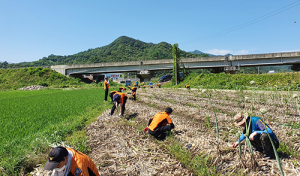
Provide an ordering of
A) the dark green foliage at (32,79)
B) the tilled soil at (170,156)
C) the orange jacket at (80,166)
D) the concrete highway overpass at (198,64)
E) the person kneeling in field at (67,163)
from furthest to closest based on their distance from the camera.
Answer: the dark green foliage at (32,79) → the concrete highway overpass at (198,64) → the tilled soil at (170,156) → the orange jacket at (80,166) → the person kneeling in field at (67,163)

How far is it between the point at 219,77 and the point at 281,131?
22.3 meters

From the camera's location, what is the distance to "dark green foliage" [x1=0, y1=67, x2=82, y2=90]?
141ft

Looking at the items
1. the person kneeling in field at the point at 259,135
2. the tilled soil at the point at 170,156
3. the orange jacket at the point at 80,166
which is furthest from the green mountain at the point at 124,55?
the orange jacket at the point at 80,166

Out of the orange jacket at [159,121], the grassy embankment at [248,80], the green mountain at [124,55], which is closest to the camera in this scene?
the orange jacket at [159,121]

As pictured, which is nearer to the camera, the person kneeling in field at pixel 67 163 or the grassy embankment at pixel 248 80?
the person kneeling in field at pixel 67 163

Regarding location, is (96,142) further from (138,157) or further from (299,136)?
(299,136)

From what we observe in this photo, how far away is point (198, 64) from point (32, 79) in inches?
1785

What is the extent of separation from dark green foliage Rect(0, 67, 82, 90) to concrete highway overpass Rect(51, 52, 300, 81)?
351 centimetres

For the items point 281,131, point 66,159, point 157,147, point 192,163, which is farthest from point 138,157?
point 281,131

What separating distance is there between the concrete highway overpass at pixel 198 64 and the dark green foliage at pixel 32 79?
11.5 ft

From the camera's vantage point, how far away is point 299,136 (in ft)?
15.9

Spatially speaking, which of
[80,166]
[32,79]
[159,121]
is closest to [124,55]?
[32,79]

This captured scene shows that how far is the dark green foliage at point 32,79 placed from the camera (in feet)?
141

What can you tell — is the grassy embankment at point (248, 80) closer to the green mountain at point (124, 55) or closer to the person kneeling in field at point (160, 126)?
the person kneeling in field at point (160, 126)
